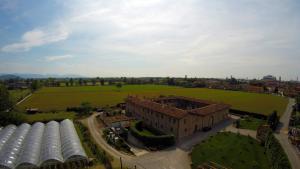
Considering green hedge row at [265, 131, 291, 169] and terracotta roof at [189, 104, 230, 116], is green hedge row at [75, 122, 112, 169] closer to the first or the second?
terracotta roof at [189, 104, 230, 116]

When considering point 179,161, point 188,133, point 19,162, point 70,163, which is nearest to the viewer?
point 19,162

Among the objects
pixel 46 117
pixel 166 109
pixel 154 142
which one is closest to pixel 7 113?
pixel 46 117

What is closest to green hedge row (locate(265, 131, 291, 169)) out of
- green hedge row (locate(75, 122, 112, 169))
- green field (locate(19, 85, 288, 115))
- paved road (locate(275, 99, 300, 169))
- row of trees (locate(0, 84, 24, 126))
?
paved road (locate(275, 99, 300, 169))

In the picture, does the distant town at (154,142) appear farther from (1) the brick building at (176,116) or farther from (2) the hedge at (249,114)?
(2) the hedge at (249,114)

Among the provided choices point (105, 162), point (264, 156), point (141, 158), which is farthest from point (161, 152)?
point (264, 156)

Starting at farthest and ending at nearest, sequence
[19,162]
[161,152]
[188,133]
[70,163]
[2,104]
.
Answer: [2,104]
[188,133]
[161,152]
[70,163]
[19,162]

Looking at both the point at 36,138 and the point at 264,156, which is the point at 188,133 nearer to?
the point at 264,156

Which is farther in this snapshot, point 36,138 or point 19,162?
point 36,138

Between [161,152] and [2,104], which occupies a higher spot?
[2,104]
